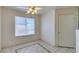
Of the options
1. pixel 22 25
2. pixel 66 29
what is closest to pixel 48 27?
pixel 66 29

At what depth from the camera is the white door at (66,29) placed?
144 cm

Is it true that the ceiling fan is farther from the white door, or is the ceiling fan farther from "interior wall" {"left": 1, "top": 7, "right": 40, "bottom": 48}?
the white door

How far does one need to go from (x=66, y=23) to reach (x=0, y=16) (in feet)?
3.09

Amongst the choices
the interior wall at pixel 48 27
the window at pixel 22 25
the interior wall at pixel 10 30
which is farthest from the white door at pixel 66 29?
the window at pixel 22 25

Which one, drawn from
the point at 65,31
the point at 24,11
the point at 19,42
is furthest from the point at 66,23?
the point at 19,42

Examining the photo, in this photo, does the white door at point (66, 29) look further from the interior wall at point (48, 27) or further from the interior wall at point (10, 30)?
the interior wall at point (10, 30)

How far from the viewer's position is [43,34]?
1.56 m

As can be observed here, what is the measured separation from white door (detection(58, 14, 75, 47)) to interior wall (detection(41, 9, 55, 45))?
0.36 ft

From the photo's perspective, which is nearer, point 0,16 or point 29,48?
point 0,16

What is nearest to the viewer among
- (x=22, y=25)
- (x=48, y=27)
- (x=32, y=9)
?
(x=32, y=9)

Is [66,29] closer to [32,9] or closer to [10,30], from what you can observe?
[32,9]

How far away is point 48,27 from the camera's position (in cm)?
153

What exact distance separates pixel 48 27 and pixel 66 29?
0.91 feet
